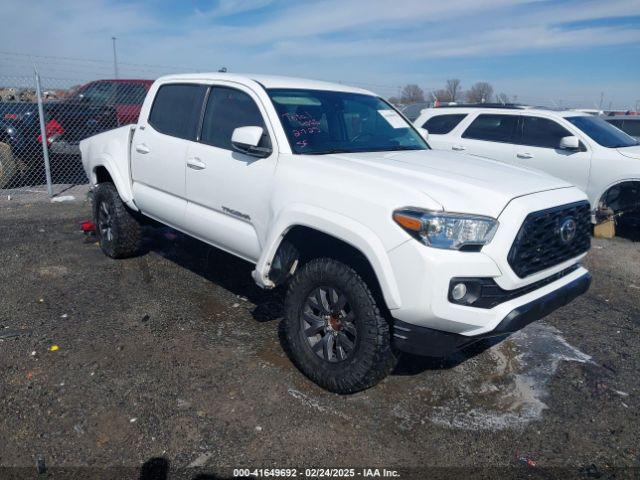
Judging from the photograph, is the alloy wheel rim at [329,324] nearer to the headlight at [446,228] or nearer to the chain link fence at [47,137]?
the headlight at [446,228]

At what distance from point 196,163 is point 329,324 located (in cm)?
180

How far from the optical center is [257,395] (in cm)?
333

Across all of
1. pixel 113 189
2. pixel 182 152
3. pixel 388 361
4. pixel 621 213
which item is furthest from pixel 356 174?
pixel 621 213

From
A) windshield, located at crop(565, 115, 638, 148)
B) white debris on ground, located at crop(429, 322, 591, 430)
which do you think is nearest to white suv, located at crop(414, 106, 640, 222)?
windshield, located at crop(565, 115, 638, 148)

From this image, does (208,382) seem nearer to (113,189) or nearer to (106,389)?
(106,389)

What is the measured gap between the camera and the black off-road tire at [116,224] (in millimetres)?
5473

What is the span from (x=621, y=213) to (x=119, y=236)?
679 cm

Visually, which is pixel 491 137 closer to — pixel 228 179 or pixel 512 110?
pixel 512 110

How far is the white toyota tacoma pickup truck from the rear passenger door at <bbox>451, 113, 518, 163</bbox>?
3.94 metres

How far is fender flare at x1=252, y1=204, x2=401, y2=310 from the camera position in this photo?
111 inches

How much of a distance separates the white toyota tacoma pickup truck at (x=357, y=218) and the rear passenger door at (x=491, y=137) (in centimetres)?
394

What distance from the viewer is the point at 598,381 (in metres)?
3.66

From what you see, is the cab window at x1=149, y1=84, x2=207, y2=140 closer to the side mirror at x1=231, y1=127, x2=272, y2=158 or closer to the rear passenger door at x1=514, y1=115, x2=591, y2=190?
the side mirror at x1=231, y1=127, x2=272, y2=158

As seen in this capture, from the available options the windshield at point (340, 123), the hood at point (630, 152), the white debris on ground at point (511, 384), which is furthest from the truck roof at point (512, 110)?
the white debris on ground at point (511, 384)
